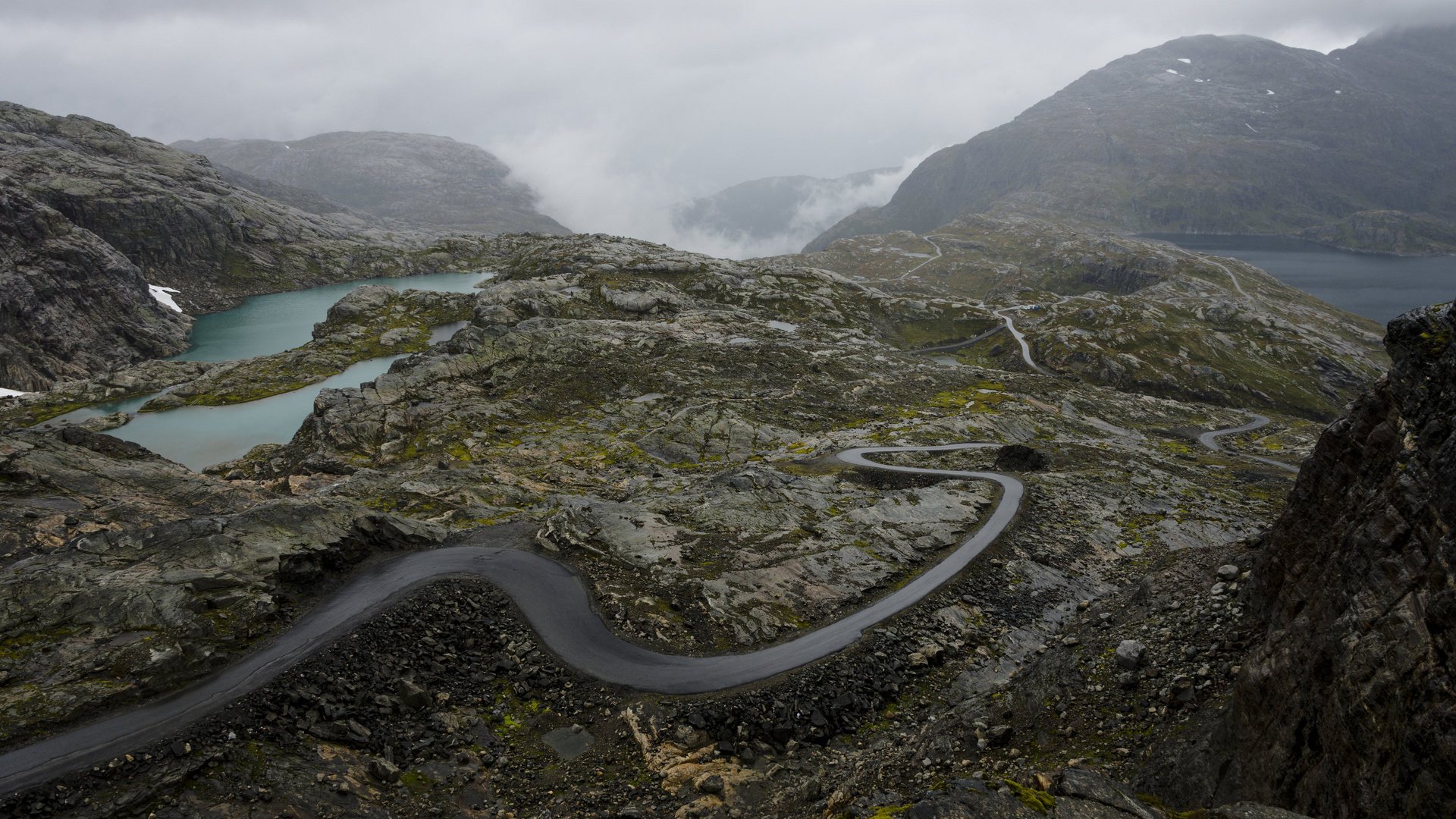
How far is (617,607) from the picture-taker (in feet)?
116

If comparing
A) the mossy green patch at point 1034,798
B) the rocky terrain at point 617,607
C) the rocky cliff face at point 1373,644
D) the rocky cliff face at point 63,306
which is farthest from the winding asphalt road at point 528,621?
the rocky cliff face at point 63,306

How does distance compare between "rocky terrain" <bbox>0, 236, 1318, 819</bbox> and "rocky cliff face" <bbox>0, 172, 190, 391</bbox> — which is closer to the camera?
"rocky terrain" <bbox>0, 236, 1318, 819</bbox>

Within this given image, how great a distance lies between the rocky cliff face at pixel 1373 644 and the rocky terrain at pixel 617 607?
353 centimetres

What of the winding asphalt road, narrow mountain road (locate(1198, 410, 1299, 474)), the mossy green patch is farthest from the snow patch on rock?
narrow mountain road (locate(1198, 410, 1299, 474))

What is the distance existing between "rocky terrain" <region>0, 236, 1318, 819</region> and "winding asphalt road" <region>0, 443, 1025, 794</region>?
3.17ft

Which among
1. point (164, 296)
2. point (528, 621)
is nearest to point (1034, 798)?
point (528, 621)

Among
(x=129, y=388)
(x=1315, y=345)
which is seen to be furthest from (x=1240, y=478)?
(x=129, y=388)

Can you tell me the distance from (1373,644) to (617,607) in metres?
31.4

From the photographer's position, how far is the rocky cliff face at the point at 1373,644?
12.9 meters

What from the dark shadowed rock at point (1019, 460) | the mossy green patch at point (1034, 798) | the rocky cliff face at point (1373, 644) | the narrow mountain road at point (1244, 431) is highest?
the rocky cliff face at point (1373, 644)

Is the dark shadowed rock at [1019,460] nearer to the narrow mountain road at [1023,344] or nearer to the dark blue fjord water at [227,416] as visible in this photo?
the narrow mountain road at [1023,344]

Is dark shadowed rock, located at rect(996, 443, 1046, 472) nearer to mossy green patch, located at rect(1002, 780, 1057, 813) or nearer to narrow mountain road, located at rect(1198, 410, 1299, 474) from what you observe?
narrow mountain road, located at rect(1198, 410, 1299, 474)

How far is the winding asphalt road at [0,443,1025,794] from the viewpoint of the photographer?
21281 millimetres

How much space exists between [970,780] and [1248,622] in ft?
53.0
